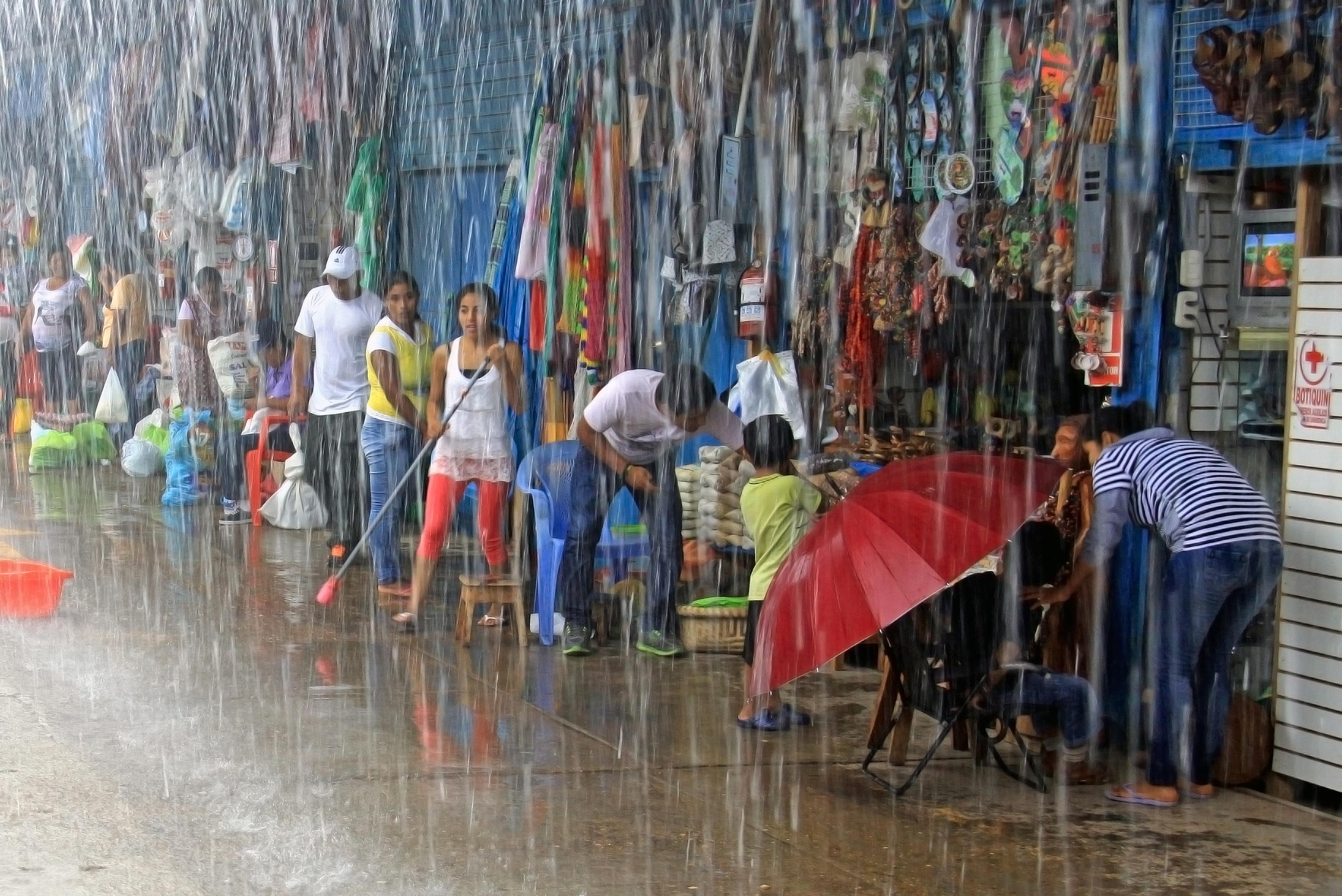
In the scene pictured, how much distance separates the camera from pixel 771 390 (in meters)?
9.31

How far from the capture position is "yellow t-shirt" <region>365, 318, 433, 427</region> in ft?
31.1

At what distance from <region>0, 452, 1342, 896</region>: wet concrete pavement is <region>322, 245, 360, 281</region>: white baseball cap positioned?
2444 millimetres

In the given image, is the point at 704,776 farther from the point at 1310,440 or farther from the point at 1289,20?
the point at 1289,20

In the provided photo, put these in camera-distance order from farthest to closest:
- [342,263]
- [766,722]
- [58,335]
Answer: [58,335] < [342,263] < [766,722]

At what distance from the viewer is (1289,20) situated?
6.08m

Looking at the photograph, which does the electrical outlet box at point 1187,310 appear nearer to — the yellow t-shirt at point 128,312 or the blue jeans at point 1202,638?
the blue jeans at point 1202,638

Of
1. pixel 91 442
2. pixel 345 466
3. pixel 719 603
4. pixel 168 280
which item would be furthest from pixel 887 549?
pixel 168 280

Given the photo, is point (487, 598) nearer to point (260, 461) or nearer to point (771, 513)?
point (771, 513)

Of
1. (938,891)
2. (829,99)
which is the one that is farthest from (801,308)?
(938,891)

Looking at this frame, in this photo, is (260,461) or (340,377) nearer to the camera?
(340,377)

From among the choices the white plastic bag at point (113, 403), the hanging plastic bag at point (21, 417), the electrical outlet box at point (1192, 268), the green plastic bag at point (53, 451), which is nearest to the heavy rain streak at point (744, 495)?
the electrical outlet box at point (1192, 268)

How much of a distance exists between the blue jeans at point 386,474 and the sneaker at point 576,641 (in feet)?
5.32

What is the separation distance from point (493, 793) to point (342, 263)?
5.01 meters

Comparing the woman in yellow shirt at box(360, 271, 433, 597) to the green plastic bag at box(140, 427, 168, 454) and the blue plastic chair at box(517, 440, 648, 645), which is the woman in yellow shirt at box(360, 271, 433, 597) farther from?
the green plastic bag at box(140, 427, 168, 454)
